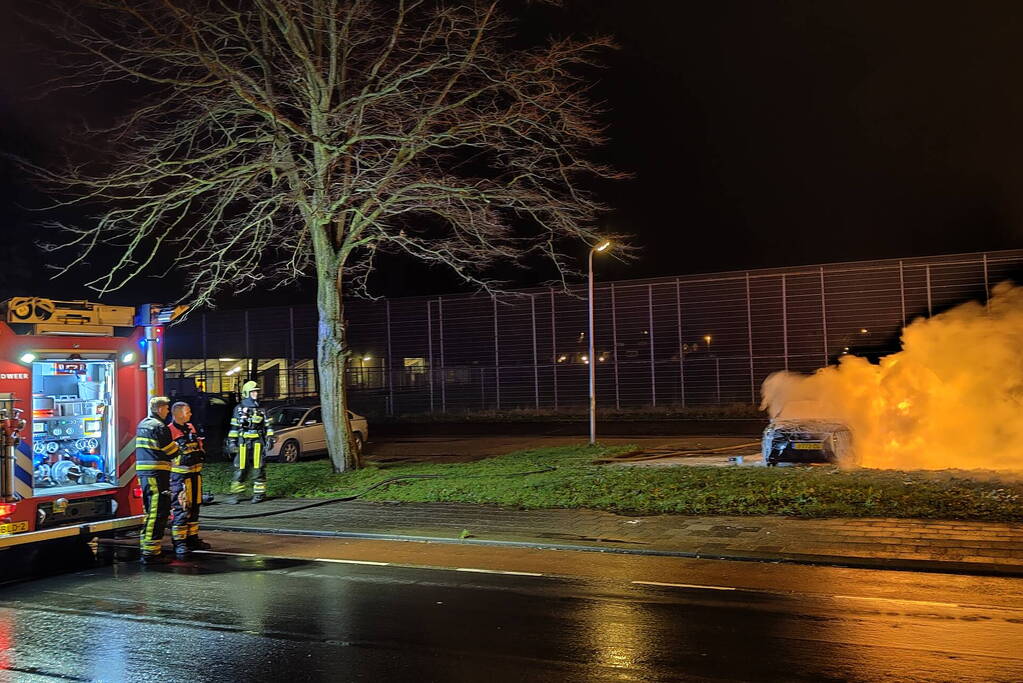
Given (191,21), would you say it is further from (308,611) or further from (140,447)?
(308,611)

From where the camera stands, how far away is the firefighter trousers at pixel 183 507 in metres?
10.2

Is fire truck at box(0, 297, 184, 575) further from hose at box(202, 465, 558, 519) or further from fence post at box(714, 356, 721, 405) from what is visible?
fence post at box(714, 356, 721, 405)

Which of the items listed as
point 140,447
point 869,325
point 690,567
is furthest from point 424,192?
point 869,325

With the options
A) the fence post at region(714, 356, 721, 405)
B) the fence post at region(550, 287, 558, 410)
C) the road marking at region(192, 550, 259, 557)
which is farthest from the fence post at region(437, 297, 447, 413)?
the road marking at region(192, 550, 259, 557)

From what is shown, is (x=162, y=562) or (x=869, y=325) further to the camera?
(x=869, y=325)

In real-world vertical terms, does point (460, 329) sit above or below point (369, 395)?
above

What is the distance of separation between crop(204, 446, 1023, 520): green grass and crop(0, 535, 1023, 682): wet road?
120 inches

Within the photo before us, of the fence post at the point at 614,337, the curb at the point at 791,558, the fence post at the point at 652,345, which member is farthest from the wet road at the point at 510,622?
the fence post at the point at 614,337

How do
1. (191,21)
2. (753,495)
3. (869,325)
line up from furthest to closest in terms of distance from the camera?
(869,325) < (191,21) < (753,495)

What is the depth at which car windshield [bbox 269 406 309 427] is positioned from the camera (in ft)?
69.1

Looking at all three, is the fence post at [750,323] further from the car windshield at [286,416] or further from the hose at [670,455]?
the car windshield at [286,416]

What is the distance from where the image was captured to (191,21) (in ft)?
48.9

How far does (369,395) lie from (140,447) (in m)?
35.9

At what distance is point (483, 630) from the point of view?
265 inches
